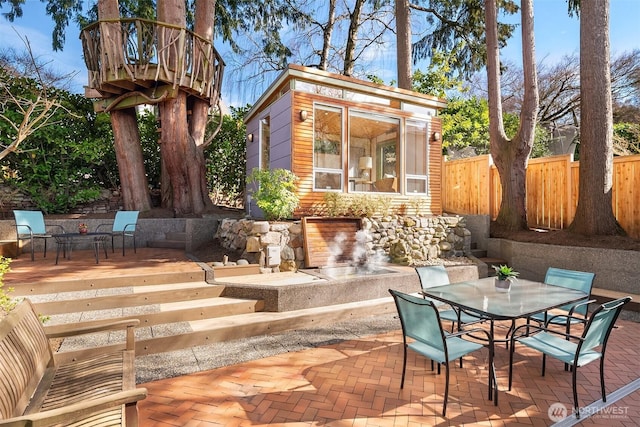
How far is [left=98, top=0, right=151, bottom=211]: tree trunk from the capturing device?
809 cm

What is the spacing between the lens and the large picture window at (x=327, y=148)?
22.5 feet

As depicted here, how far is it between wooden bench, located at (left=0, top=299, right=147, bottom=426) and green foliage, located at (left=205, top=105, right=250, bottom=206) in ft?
28.1

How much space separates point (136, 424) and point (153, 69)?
7492mm

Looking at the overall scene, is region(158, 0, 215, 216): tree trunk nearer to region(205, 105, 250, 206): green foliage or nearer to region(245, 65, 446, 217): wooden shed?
region(205, 105, 250, 206): green foliage

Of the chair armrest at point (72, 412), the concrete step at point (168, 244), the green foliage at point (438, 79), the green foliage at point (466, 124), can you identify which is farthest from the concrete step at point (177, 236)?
the green foliage at point (438, 79)

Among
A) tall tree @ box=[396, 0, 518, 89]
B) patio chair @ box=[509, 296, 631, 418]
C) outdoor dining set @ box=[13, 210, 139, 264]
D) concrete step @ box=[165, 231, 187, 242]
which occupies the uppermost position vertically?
tall tree @ box=[396, 0, 518, 89]

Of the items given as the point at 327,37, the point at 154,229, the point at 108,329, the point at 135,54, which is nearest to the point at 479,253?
the point at 108,329

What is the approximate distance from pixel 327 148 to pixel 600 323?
17.8 feet

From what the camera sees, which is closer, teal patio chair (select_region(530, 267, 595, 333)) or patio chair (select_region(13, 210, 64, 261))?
teal patio chair (select_region(530, 267, 595, 333))

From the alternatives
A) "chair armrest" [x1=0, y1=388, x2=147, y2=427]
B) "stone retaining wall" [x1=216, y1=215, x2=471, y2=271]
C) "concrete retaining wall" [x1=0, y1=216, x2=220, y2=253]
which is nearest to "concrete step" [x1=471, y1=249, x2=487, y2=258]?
"stone retaining wall" [x1=216, y1=215, x2=471, y2=271]

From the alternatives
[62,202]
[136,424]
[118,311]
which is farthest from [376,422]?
[62,202]

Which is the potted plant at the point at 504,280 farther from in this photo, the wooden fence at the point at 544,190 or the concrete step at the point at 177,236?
the concrete step at the point at 177,236

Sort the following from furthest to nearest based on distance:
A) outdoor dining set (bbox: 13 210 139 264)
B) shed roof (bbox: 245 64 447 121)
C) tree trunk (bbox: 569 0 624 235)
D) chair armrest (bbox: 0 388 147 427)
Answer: shed roof (bbox: 245 64 447 121) → tree trunk (bbox: 569 0 624 235) → outdoor dining set (bbox: 13 210 139 264) → chair armrest (bbox: 0 388 147 427)

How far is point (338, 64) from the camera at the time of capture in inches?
566
